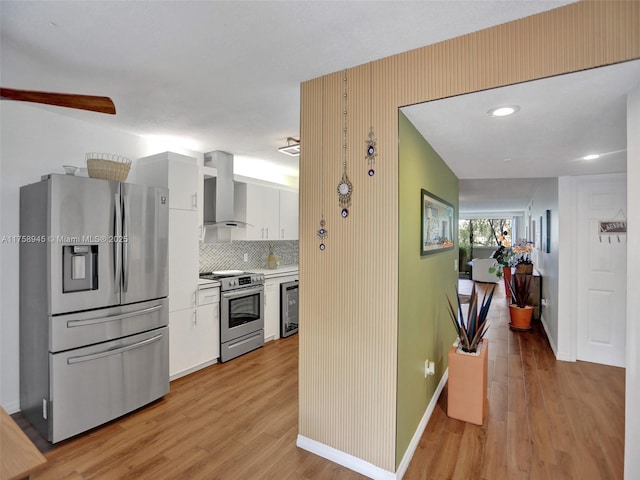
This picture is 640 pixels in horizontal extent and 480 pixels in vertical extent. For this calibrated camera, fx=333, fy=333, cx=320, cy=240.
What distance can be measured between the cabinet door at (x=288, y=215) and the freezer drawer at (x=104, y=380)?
238cm

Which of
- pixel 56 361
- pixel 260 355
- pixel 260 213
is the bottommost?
pixel 260 355

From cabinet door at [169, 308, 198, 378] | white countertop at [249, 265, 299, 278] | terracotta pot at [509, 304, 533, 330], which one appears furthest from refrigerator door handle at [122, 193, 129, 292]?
terracotta pot at [509, 304, 533, 330]

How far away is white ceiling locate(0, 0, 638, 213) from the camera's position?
1.51 meters

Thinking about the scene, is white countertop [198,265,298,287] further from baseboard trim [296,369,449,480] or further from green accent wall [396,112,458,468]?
green accent wall [396,112,458,468]

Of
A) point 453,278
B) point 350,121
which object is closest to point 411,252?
point 350,121

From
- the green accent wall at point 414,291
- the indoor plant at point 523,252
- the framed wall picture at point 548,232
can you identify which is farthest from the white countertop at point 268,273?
the indoor plant at point 523,252

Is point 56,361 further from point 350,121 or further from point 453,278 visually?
point 453,278

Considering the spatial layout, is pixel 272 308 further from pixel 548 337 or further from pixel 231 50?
pixel 548 337

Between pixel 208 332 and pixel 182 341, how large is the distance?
12.1 inches

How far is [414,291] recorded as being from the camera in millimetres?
2252

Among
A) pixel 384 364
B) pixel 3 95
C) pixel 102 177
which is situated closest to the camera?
pixel 3 95

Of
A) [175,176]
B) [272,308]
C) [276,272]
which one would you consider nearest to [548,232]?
[276,272]

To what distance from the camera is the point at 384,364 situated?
1930mm

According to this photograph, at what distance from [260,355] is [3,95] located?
3.30m
